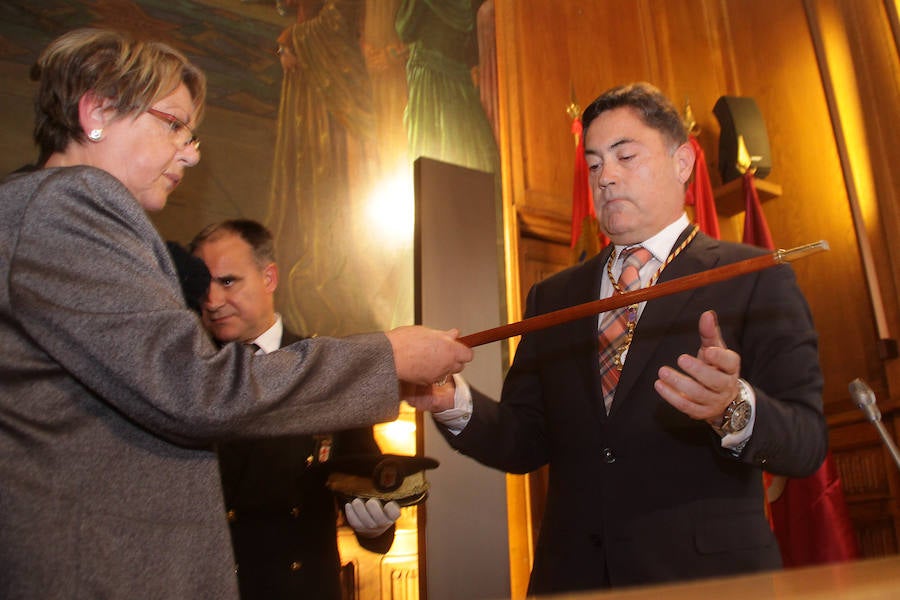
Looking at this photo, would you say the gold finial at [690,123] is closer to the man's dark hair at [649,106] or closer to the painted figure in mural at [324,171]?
the painted figure in mural at [324,171]

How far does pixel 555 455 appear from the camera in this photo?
197 centimetres

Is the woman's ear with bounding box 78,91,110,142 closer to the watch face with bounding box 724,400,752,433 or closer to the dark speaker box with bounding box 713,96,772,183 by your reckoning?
the watch face with bounding box 724,400,752,433

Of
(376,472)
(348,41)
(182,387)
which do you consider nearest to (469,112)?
(348,41)

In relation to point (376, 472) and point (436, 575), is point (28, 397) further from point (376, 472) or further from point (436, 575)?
point (436, 575)

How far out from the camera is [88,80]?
5.28ft

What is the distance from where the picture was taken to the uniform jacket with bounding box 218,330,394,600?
94.3 inches

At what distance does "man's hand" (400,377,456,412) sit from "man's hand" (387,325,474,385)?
26cm

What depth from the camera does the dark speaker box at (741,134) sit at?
4.68m

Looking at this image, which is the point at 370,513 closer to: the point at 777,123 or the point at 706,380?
the point at 706,380

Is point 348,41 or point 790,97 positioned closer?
point 348,41

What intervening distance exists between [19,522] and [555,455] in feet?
4.01

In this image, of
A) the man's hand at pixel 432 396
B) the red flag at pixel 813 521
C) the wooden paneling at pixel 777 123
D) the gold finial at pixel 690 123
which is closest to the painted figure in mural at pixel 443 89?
the wooden paneling at pixel 777 123

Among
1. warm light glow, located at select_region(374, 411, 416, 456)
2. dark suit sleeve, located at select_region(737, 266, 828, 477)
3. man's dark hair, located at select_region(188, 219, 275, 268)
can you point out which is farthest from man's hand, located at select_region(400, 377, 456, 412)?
warm light glow, located at select_region(374, 411, 416, 456)

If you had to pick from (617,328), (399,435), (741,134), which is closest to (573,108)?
(741,134)
